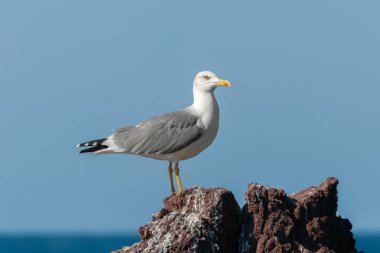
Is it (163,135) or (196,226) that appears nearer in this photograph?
(196,226)

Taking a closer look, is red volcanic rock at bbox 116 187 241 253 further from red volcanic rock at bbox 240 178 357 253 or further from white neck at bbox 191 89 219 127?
white neck at bbox 191 89 219 127

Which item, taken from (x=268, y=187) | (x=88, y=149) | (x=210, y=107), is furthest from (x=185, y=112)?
(x=268, y=187)

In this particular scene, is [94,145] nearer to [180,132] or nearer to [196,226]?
[180,132]

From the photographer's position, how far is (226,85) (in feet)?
42.8

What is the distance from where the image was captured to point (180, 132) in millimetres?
12969

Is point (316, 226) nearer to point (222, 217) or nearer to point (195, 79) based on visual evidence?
point (222, 217)

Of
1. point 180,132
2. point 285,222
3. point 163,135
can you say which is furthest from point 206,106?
point 285,222

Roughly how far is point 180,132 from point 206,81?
893 millimetres

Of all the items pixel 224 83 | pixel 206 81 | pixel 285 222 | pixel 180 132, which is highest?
pixel 206 81

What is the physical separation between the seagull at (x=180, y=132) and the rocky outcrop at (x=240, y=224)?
1684 mm

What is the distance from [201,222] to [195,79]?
3.34 metres

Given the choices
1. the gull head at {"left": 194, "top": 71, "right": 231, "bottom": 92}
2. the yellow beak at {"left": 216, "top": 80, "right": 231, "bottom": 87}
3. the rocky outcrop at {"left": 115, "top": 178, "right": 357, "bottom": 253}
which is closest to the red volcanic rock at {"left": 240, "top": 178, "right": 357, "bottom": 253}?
the rocky outcrop at {"left": 115, "top": 178, "right": 357, "bottom": 253}

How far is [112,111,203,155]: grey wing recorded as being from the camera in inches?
509

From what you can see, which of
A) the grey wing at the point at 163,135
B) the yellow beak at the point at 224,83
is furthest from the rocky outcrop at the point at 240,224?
the yellow beak at the point at 224,83
